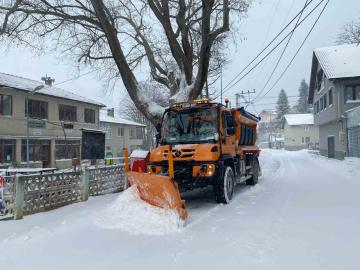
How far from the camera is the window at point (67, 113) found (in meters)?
35.0

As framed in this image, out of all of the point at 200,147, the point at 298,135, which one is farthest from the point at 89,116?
the point at 298,135

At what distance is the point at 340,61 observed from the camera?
3038 centimetres

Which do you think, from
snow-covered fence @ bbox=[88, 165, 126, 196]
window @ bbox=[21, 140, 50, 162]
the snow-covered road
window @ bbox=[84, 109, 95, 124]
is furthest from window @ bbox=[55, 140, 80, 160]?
the snow-covered road

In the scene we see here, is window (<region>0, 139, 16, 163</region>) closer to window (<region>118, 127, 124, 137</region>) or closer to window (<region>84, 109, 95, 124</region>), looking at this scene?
window (<region>84, 109, 95, 124</region>)

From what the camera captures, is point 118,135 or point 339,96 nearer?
point 339,96

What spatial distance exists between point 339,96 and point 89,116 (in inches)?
945

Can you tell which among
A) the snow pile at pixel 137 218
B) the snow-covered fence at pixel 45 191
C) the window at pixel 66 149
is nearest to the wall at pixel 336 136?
the snow-covered fence at pixel 45 191

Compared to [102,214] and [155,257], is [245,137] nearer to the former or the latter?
[102,214]

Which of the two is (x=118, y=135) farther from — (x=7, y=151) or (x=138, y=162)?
(x=138, y=162)

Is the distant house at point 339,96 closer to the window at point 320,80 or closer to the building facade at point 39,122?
the window at point 320,80

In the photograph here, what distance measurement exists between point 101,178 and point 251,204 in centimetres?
525

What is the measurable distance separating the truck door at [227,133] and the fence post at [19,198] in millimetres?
5237

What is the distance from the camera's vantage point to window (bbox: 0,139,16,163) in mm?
28234

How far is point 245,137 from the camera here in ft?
47.2
